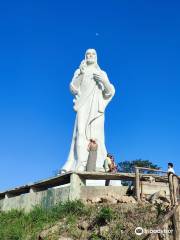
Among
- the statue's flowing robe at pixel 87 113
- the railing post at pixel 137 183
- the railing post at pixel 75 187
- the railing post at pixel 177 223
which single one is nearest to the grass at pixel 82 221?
the railing post at pixel 75 187

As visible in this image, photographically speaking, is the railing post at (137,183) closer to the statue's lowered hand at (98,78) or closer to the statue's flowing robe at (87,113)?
the statue's flowing robe at (87,113)

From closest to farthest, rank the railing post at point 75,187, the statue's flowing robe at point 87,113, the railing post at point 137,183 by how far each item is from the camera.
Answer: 1. the railing post at point 137,183
2. the railing post at point 75,187
3. the statue's flowing robe at point 87,113

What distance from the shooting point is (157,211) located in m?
11.9

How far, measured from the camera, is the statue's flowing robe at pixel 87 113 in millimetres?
18578

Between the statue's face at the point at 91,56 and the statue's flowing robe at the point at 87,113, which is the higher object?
the statue's face at the point at 91,56

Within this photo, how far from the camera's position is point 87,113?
63.6 feet

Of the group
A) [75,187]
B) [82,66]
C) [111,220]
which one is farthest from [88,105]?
[111,220]

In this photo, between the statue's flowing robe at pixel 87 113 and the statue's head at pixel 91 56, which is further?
the statue's head at pixel 91 56

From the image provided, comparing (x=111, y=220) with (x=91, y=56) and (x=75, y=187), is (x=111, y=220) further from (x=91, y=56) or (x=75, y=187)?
(x=91, y=56)

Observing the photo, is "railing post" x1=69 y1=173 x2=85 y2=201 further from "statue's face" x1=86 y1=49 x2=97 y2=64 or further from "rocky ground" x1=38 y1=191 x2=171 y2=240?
"statue's face" x1=86 y1=49 x2=97 y2=64

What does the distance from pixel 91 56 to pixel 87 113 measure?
267 cm

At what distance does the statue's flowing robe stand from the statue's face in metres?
0.36

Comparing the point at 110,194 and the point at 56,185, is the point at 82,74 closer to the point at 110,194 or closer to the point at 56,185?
the point at 56,185

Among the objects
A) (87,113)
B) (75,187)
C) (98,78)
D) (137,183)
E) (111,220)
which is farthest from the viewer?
(98,78)
